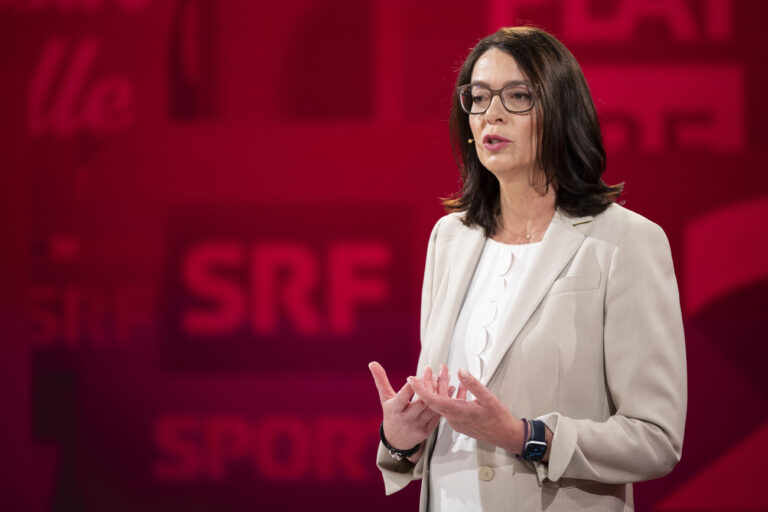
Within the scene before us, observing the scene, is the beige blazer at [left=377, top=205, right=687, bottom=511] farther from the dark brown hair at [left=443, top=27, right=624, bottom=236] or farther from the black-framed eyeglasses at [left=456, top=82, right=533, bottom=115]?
the black-framed eyeglasses at [left=456, top=82, right=533, bottom=115]

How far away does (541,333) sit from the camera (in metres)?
1.50

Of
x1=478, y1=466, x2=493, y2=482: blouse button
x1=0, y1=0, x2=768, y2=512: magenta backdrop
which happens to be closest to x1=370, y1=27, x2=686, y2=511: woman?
x1=478, y1=466, x2=493, y2=482: blouse button

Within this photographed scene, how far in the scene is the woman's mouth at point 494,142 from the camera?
1.63 metres

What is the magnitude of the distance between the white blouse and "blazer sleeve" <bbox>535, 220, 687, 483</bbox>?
182 millimetres

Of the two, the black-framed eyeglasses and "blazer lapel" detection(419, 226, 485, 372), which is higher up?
the black-framed eyeglasses

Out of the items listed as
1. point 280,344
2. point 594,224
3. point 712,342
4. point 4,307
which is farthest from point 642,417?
point 4,307

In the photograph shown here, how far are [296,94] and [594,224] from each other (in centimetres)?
184

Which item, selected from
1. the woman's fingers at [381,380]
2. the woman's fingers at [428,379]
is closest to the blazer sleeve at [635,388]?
the woman's fingers at [428,379]

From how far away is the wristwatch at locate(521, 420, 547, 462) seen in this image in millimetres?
1415

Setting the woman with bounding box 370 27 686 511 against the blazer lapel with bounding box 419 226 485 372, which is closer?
the woman with bounding box 370 27 686 511

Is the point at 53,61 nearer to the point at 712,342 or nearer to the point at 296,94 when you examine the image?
the point at 296,94

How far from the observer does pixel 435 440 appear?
168cm

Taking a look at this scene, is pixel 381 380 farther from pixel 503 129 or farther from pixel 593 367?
pixel 503 129

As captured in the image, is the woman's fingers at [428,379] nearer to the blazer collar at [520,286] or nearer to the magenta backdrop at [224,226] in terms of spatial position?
the blazer collar at [520,286]
